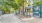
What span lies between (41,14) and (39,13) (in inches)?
3.5

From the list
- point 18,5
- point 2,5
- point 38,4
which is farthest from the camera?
point 38,4

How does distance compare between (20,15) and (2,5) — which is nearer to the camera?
(2,5)

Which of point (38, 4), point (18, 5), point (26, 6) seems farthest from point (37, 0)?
point (18, 5)

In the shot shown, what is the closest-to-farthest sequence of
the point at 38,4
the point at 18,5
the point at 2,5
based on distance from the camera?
the point at 2,5 → the point at 18,5 → the point at 38,4

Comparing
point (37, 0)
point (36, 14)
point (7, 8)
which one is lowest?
point (36, 14)

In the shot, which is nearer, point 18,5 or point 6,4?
point 6,4

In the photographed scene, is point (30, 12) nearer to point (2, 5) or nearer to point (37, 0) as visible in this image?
point (37, 0)

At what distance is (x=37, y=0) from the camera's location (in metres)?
3.80

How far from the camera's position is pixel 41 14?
406 centimetres

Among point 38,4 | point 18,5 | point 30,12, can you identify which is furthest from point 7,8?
point 38,4

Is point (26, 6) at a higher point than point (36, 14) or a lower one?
higher

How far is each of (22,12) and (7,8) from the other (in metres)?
0.70

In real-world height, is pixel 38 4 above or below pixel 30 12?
above

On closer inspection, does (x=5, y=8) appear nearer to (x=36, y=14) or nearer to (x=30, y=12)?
(x=30, y=12)
